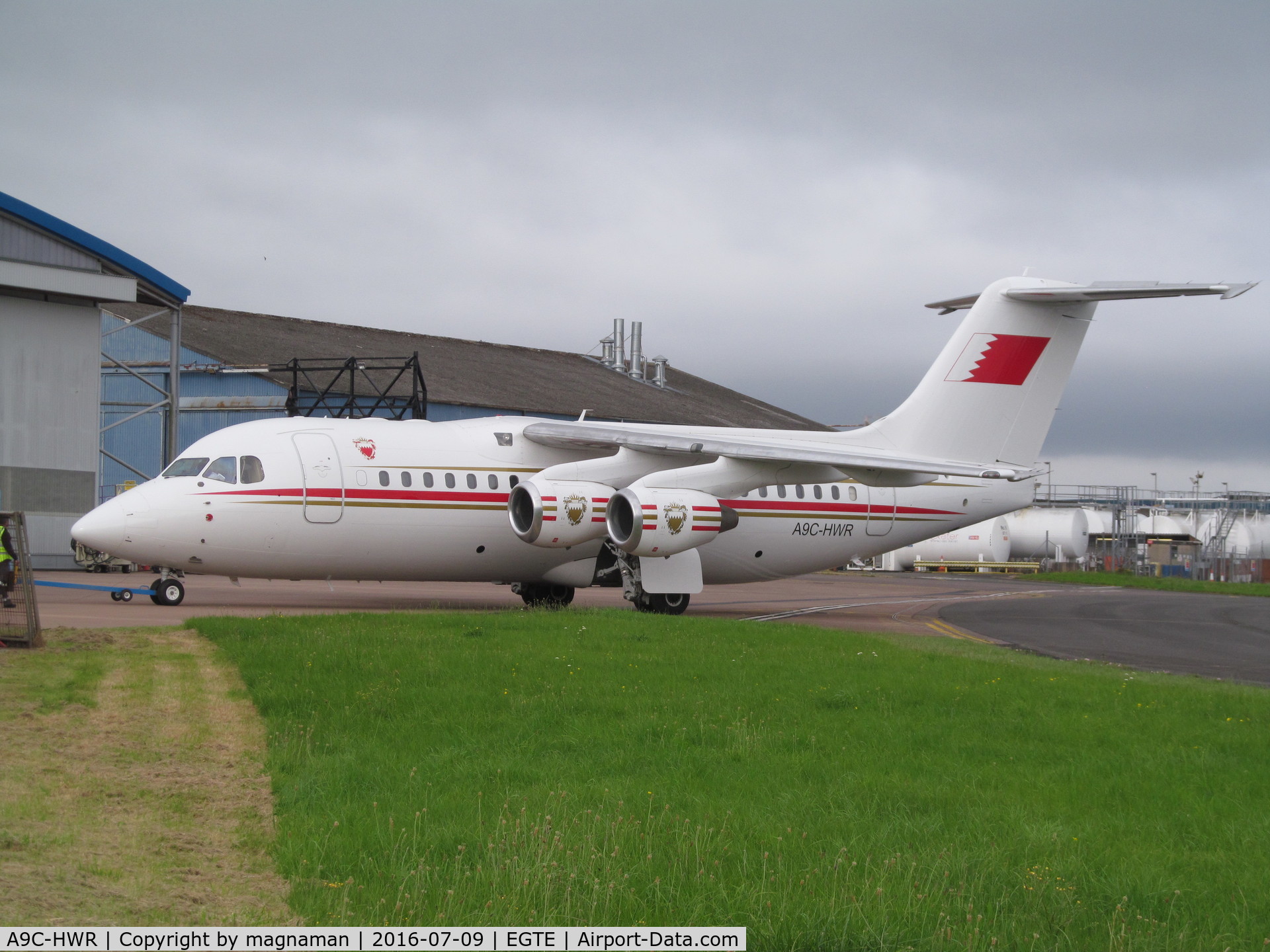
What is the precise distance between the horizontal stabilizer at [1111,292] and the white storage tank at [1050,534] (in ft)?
124

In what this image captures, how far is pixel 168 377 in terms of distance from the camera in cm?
4209

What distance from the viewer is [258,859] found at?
6.14 metres

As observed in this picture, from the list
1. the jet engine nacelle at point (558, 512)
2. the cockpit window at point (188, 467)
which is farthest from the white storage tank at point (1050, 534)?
the cockpit window at point (188, 467)

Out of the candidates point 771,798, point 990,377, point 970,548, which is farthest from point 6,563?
point 970,548

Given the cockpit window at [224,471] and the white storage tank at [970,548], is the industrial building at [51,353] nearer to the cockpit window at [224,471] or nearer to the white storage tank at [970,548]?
the cockpit window at [224,471]

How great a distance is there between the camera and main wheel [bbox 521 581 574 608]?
977 inches

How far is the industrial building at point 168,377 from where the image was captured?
1147 inches

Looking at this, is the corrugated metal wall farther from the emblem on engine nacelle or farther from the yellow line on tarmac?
the yellow line on tarmac

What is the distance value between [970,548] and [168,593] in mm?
45185

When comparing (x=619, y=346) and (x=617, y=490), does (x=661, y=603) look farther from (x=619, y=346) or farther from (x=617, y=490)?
(x=619, y=346)

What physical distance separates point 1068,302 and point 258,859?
23.3 m

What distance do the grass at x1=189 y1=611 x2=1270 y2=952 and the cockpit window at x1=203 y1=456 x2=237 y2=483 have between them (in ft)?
24.8
